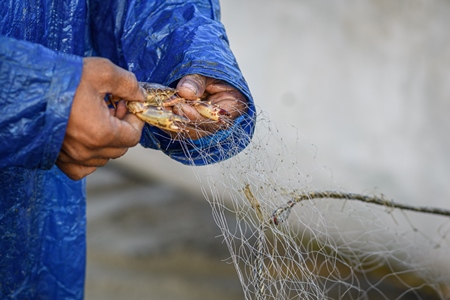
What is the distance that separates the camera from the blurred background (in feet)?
9.90

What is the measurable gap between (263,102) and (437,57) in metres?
0.98

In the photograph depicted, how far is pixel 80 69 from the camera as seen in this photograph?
46.4 inches

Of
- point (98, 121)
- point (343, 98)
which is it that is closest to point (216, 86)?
point (98, 121)

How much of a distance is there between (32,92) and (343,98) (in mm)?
2316

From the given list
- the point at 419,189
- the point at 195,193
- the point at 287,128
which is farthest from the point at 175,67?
the point at 195,193

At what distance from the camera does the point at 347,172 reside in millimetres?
3279

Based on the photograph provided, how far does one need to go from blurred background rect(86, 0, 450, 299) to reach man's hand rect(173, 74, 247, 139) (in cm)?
154

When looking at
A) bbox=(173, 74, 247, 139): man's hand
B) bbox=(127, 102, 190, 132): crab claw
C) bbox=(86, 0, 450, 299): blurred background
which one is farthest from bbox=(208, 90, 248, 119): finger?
bbox=(86, 0, 450, 299): blurred background

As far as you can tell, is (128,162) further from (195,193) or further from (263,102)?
(263,102)

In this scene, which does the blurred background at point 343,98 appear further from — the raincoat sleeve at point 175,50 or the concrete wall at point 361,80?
the raincoat sleeve at point 175,50

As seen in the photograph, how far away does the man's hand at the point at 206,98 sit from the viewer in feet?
4.66

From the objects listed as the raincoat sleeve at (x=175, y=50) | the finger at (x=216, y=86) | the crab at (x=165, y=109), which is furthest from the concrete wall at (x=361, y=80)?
the crab at (x=165, y=109)

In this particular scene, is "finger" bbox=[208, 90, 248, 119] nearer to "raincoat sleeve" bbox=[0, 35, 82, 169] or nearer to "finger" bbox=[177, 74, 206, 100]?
"finger" bbox=[177, 74, 206, 100]

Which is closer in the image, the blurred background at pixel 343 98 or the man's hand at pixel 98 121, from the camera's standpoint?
the man's hand at pixel 98 121
